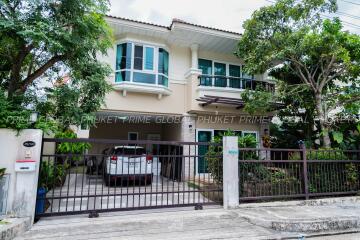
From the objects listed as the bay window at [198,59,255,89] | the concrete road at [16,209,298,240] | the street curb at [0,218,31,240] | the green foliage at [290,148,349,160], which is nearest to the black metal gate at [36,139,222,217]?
the concrete road at [16,209,298,240]

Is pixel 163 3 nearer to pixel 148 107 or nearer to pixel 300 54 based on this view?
pixel 148 107

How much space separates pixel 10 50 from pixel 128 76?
180 inches

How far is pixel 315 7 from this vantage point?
843 centimetres

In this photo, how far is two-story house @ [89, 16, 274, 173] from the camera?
1013 cm

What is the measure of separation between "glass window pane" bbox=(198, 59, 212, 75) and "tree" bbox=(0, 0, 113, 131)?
6.27 m

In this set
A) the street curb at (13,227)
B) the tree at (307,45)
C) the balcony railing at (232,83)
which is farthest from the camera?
the balcony railing at (232,83)

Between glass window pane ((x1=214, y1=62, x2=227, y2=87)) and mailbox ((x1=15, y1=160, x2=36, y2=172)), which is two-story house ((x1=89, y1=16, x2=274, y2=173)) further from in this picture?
mailbox ((x1=15, y1=160, x2=36, y2=172))

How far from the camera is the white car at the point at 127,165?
5477 mm

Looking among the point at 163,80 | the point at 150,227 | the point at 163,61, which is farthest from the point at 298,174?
the point at 163,61

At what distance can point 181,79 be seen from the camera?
11477mm

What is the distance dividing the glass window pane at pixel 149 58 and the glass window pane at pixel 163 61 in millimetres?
416

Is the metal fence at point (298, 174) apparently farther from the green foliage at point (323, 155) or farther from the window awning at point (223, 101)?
the window awning at point (223, 101)

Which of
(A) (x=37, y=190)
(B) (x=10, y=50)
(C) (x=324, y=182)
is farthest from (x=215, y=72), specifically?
(A) (x=37, y=190)

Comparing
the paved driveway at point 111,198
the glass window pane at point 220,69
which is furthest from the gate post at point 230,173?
the glass window pane at point 220,69
